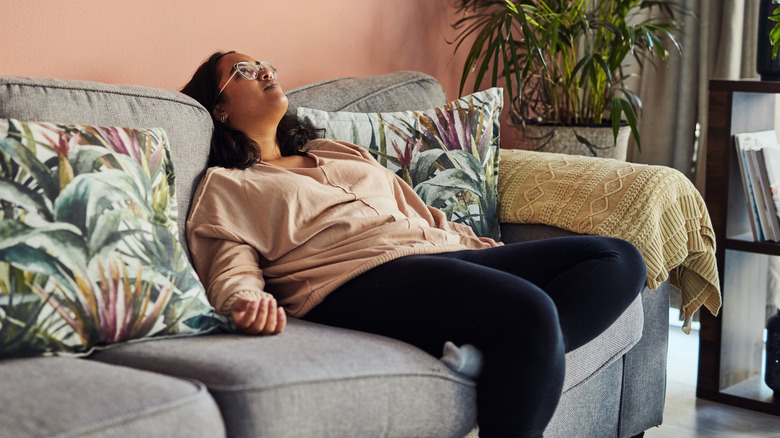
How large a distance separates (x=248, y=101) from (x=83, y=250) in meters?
0.68

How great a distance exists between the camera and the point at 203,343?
4.49ft

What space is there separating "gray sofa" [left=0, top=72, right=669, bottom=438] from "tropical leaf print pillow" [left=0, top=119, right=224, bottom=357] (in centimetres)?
4

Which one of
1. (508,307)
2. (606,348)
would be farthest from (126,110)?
(606,348)

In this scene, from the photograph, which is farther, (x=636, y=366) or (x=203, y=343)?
(x=636, y=366)

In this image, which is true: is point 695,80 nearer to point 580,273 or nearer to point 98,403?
point 580,273

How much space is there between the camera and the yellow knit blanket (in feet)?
6.43

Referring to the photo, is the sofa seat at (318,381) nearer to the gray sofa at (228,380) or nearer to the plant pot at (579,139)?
the gray sofa at (228,380)

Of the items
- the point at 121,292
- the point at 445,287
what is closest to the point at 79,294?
the point at 121,292

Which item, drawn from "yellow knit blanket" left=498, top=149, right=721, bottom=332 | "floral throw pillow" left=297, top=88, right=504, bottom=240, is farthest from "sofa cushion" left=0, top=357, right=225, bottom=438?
"yellow knit blanket" left=498, top=149, right=721, bottom=332

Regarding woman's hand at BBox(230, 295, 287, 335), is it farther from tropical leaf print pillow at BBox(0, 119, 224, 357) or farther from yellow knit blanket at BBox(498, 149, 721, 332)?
yellow knit blanket at BBox(498, 149, 721, 332)

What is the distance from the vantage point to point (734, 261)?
2.45m

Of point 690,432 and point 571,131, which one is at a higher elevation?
point 571,131

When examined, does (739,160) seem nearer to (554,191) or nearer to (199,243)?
(554,191)

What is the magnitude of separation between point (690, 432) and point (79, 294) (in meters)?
1.59
